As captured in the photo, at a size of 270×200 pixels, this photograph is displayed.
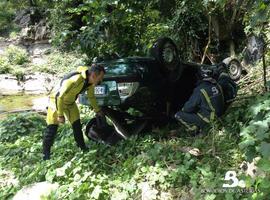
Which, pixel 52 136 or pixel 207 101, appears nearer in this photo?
pixel 207 101

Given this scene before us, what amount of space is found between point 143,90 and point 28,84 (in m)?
14.8

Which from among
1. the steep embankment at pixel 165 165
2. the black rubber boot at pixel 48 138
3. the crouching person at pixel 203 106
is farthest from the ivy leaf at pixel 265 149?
the black rubber boot at pixel 48 138

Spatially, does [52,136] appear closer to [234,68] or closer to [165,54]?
[165,54]

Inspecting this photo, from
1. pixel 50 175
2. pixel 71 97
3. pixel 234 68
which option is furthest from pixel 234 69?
pixel 50 175

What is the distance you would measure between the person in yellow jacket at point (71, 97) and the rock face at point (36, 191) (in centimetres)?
104

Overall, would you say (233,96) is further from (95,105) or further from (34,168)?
(34,168)

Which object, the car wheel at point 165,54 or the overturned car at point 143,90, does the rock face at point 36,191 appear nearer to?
the overturned car at point 143,90

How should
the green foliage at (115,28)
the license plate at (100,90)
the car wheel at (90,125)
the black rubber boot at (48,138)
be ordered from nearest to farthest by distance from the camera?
the license plate at (100,90), the black rubber boot at (48,138), the green foliage at (115,28), the car wheel at (90,125)

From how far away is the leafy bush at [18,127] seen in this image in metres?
7.92

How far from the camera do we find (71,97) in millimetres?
5625

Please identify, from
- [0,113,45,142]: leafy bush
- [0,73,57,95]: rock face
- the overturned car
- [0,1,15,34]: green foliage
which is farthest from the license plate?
[0,1,15,34]: green foliage

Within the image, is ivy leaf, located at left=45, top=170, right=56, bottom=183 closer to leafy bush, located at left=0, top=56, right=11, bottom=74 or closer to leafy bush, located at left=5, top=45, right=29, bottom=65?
leafy bush, located at left=0, top=56, right=11, bottom=74

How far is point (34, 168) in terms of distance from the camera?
5688mm

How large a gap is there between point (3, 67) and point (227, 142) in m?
18.8
